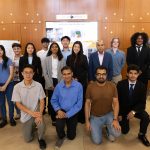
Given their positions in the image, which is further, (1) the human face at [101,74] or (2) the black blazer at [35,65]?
(2) the black blazer at [35,65]

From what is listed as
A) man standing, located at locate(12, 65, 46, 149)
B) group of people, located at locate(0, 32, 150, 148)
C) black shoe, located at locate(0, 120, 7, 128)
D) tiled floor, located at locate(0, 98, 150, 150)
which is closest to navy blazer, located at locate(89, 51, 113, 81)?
group of people, located at locate(0, 32, 150, 148)

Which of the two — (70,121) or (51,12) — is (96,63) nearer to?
(70,121)

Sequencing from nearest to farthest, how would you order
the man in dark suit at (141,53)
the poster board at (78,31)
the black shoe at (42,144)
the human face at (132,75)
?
1. the black shoe at (42,144)
2. the human face at (132,75)
3. the man in dark suit at (141,53)
4. the poster board at (78,31)

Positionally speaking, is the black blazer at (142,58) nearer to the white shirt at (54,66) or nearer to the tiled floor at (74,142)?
the tiled floor at (74,142)

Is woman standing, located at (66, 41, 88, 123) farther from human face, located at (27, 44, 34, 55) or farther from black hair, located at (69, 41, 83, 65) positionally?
human face, located at (27, 44, 34, 55)

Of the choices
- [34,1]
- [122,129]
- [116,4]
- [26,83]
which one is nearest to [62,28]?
[34,1]

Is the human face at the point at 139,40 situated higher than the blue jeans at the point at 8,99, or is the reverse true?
the human face at the point at 139,40

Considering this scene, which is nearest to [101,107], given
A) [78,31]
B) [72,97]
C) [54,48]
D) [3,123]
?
[72,97]

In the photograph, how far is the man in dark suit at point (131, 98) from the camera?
3.02 meters

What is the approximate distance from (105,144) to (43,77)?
155 cm

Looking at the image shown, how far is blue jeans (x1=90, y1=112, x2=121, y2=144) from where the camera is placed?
114 inches

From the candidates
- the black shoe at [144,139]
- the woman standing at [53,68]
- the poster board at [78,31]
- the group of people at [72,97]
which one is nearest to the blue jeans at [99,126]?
the group of people at [72,97]

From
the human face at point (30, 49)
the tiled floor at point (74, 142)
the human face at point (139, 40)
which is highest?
the human face at point (139, 40)

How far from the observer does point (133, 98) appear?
3.10m
